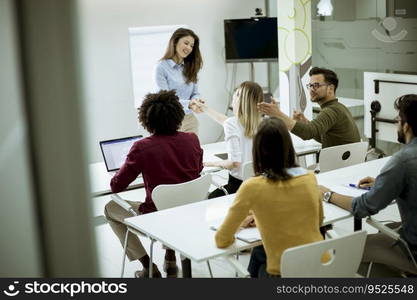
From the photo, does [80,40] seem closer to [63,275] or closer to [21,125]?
[21,125]

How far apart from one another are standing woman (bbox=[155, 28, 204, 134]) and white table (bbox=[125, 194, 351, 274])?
1.99m

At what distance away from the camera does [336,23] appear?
20.1ft

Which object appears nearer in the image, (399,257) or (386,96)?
(399,257)

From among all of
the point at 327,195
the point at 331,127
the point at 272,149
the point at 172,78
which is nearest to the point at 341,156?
the point at 331,127

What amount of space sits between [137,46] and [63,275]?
5837 millimetres

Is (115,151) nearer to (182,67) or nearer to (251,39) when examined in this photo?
(182,67)

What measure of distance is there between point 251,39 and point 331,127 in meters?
2.95

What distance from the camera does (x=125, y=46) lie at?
6387mm

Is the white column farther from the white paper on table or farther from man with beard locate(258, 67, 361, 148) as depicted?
the white paper on table

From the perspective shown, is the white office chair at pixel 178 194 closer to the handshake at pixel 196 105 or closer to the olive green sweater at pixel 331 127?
the olive green sweater at pixel 331 127

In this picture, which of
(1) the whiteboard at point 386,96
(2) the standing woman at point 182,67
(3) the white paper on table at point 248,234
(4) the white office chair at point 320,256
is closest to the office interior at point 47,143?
(4) the white office chair at point 320,256

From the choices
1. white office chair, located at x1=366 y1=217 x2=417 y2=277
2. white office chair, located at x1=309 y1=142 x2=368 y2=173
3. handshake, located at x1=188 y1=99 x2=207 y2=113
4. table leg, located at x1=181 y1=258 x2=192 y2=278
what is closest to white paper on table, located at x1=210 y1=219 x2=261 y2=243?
table leg, located at x1=181 y1=258 x2=192 y2=278

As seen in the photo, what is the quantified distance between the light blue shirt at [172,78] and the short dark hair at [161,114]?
154cm

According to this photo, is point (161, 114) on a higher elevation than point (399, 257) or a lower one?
higher
